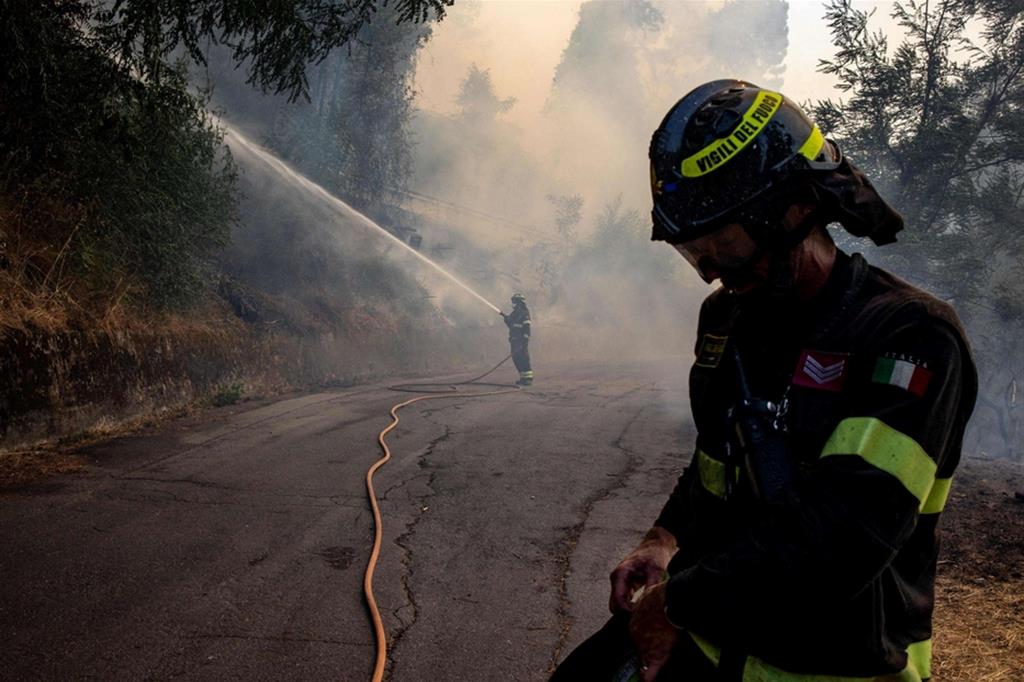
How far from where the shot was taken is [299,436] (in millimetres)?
9305

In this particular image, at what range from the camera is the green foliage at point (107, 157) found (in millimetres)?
7477

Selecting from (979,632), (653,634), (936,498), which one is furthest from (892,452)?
(979,632)

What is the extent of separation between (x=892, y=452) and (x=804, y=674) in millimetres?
432

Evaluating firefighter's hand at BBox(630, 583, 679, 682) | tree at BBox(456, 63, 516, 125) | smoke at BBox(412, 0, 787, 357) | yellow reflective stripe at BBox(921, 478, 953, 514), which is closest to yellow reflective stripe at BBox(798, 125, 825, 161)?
yellow reflective stripe at BBox(921, 478, 953, 514)

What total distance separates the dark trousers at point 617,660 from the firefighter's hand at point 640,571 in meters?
0.05

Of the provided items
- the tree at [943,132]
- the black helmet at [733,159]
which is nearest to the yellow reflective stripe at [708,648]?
the black helmet at [733,159]

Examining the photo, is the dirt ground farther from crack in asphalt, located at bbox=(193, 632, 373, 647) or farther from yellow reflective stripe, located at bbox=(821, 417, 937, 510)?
yellow reflective stripe, located at bbox=(821, 417, 937, 510)

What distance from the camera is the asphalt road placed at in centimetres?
367

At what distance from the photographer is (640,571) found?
1.80m

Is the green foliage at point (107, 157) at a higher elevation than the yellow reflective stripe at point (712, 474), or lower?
higher

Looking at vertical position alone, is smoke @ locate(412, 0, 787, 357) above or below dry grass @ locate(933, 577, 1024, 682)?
above

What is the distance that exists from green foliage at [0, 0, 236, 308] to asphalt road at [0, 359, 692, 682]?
2709mm

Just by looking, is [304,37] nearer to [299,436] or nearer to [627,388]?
[299,436]

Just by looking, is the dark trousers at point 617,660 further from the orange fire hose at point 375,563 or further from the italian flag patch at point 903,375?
the orange fire hose at point 375,563
